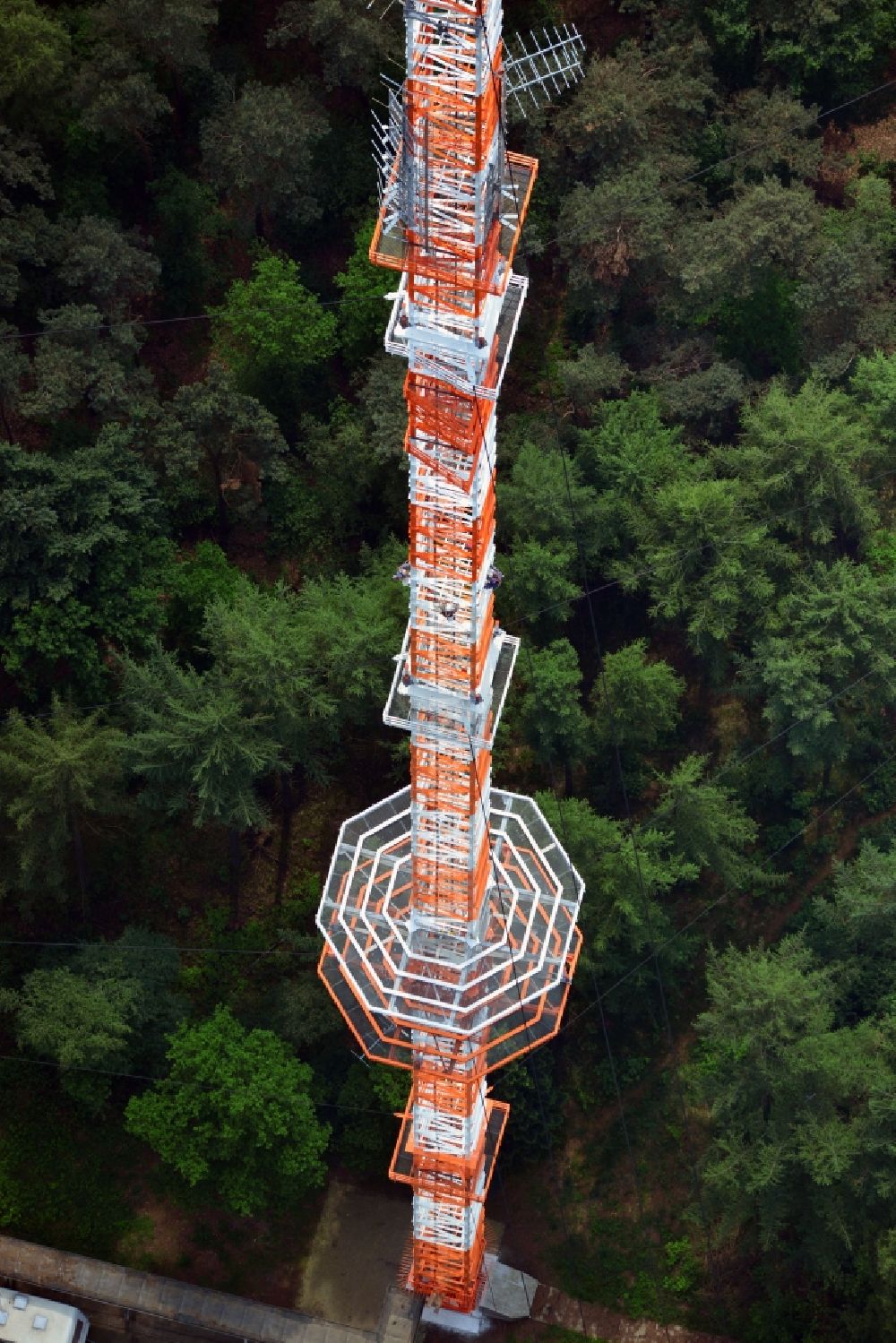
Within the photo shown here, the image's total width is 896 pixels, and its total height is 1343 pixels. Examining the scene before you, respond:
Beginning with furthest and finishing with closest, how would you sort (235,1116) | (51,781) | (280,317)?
(280,317) < (235,1116) < (51,781)

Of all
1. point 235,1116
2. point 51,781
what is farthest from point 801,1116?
point 51,781

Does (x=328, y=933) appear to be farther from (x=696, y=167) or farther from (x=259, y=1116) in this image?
(x=696, y=167)

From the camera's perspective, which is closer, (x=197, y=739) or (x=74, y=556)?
(x=197, y=739)

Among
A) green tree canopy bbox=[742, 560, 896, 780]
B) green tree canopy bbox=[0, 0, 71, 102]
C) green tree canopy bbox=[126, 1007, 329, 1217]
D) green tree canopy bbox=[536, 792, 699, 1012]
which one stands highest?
green tree canopy bbox=[0, 0, 71, 102]

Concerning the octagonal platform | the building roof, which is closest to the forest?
the building roof

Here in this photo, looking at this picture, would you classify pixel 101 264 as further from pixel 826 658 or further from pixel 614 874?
pixel 826 658

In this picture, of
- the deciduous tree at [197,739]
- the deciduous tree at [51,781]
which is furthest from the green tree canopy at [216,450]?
the deciduous tree at [51,781]

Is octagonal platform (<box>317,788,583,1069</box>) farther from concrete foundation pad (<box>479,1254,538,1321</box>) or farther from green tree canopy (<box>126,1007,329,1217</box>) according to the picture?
concrete foundation pad (<box>479,1254,538,1321</box>)
